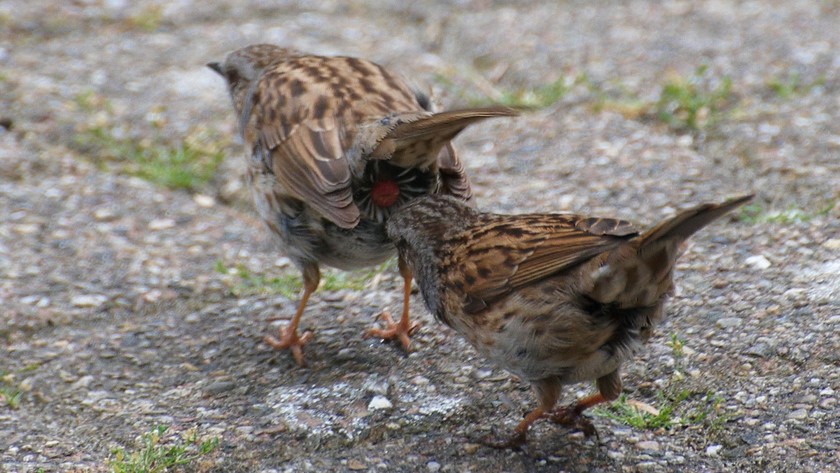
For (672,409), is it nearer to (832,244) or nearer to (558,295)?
(558,295)

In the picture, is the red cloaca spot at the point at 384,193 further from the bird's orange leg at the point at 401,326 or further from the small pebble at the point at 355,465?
the small pebble at the point at 355,465

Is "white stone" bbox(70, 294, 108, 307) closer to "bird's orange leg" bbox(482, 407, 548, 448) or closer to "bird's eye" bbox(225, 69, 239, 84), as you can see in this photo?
"bird's eye" bbox(225, 69, 239, 84)

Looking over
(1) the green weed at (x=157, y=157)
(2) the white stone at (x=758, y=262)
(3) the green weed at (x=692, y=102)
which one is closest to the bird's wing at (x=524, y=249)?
(2) the white stone at (x=758, y=262)

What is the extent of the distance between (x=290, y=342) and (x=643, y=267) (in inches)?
65.7

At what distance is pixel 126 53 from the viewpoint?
696 centimetres

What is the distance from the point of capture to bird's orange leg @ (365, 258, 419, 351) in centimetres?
446

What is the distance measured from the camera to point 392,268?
17.0 ft

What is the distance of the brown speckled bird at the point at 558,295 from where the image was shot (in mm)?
3416

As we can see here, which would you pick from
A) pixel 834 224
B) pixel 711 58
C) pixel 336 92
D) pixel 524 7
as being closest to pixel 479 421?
pixel 336 92

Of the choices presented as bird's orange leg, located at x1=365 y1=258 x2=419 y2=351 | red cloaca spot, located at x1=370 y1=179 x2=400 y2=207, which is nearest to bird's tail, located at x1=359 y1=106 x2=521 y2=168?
red cloaca spot, located at x1=370 y1=179 x2=400 y2=207

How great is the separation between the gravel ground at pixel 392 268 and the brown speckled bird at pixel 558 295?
10.1 inches

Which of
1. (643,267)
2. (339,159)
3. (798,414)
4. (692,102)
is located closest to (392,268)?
(339,159)

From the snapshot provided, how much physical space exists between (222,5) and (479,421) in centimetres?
443

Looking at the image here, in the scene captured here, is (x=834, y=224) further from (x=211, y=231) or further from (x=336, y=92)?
(x=211, y=231)
